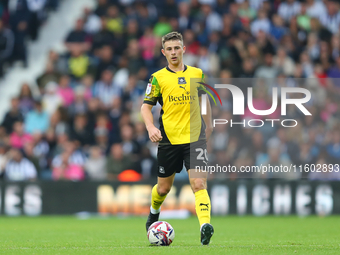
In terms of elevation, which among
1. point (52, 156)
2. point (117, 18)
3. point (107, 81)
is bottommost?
point (52, 156)

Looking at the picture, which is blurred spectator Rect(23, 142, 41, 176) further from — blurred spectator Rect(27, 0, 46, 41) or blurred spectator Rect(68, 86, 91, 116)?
blurred spectator Rect(27, 0, 46, 41)

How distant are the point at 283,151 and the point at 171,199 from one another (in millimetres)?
2609

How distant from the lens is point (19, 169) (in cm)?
1366

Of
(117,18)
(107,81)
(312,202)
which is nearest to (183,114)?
(312,202)

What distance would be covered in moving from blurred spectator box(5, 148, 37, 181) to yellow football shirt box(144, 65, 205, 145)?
7.43m

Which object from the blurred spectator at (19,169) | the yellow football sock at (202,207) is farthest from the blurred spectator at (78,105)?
the yellow football sock at (202,207)

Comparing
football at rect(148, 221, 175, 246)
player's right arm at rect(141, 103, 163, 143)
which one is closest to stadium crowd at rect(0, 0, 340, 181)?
player's right arm at rect(141, 103, 163, 143)

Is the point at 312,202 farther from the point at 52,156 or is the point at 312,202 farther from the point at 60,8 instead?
the point at 60,8

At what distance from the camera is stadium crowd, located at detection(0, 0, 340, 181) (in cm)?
1319

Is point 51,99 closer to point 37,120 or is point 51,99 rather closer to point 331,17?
A: point 37,120

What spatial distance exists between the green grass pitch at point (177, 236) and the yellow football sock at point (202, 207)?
12.0 inches

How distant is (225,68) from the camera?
16.2m

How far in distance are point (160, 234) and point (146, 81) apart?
9684mm

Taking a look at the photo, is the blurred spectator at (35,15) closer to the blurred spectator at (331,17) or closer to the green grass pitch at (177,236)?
the green grass pitch at (177,236)
